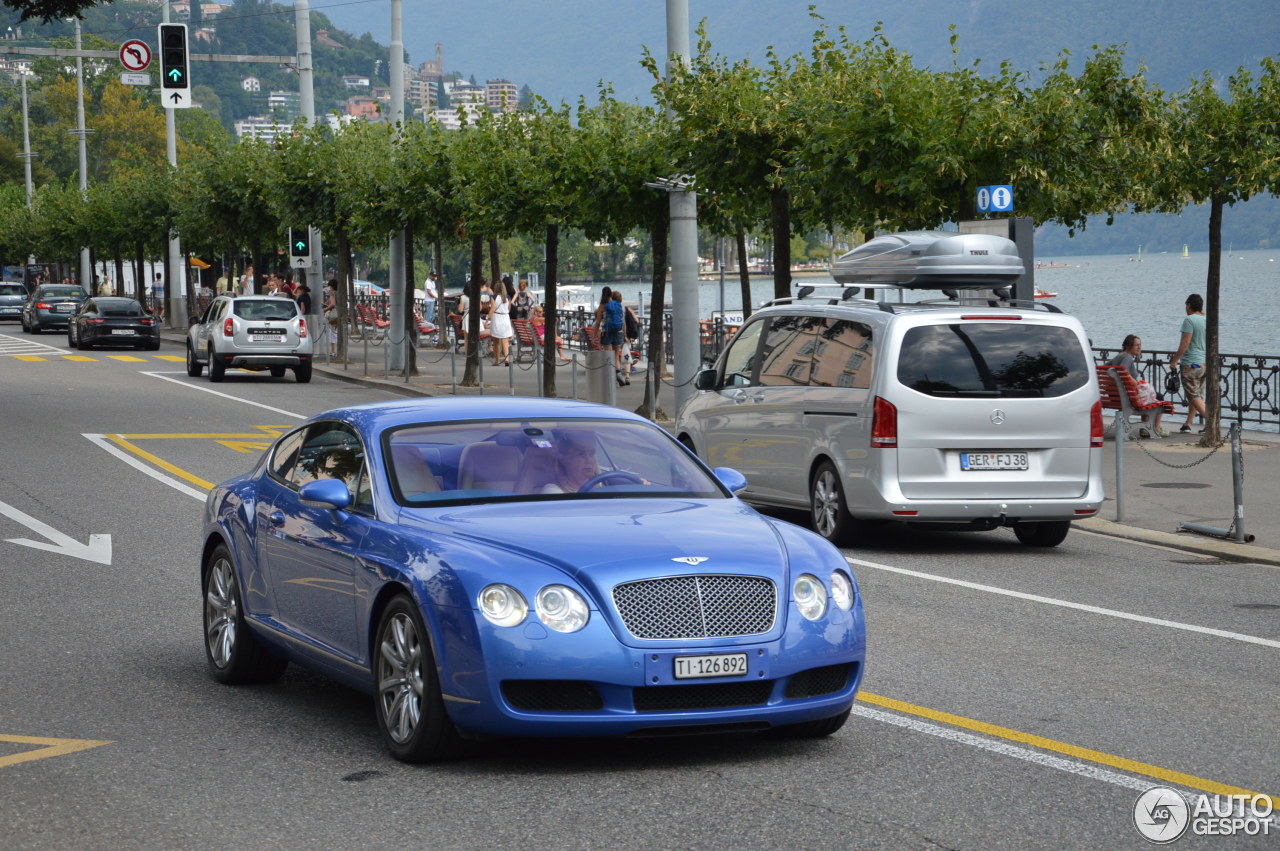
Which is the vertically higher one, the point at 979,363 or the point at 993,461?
the point at 979,363

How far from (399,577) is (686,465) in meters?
1.70

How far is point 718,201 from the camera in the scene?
25656mm

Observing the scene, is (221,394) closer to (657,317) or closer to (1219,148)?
(657,317)

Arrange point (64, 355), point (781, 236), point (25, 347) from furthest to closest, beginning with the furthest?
point (25, 347) → point (64, 355) → point (781, 236)

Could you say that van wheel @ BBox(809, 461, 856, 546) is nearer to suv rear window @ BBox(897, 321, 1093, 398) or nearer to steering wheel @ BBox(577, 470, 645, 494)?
suv rear window @ BBox(897, 321, 1093, 398)

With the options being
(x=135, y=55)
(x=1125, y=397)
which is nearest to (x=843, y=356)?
(x=1125, y=397)

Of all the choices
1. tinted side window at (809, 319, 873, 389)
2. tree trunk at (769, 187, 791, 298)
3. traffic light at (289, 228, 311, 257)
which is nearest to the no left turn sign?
traffic light at (289, 228, 311, 257)

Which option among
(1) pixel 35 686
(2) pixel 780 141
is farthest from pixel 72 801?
(2) pixel 780 141

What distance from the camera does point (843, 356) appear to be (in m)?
13.8

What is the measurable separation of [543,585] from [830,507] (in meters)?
7.58

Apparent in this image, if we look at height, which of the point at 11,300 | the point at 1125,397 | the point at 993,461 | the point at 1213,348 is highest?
the point at 11,300

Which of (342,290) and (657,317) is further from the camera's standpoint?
(342,290)

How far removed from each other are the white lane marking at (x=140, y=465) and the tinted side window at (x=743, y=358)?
4806mm

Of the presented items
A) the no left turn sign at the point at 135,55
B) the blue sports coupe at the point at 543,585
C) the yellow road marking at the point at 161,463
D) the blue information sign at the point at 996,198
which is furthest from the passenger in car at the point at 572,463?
the no left turn sign at the point at 135,55
